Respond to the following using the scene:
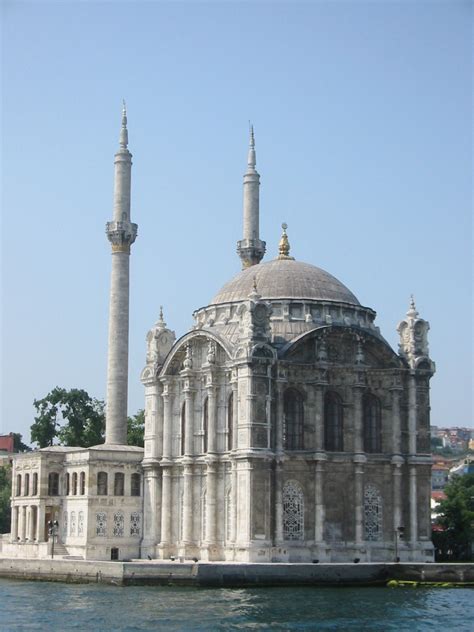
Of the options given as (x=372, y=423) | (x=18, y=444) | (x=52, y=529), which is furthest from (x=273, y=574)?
(x=18, y=444)

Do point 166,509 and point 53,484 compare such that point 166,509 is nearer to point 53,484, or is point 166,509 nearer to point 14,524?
point 53,484

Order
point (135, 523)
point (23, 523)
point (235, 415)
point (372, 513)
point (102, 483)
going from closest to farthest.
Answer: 1. point (235, 415)
2. point (372, 513)
3. point (102, 483)
4. point (135, 523)
5. point (23, 523)

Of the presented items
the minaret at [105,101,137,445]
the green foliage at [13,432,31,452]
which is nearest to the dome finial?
the minaret at [105,101,137,445]

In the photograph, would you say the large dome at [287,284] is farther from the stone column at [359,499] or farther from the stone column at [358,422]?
the stone column at [359,499]

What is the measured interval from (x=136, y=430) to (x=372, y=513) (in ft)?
86.7

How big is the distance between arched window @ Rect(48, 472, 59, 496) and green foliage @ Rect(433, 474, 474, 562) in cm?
2138

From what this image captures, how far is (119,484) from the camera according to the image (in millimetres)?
68750

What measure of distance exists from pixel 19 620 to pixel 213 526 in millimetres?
19733

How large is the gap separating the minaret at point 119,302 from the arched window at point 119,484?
352 centimetres

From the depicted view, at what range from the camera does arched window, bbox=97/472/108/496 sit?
6781cm

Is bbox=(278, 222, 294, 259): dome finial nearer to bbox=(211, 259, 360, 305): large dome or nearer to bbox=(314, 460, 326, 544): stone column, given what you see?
bbox=(211, 259, 360, 305): large dome

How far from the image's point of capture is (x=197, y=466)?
6500 centimetres

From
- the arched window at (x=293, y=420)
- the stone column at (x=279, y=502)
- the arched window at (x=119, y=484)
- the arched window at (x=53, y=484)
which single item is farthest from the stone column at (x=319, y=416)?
the arched window at (x=53, y=484)

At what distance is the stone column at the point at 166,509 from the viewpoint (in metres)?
66.4
